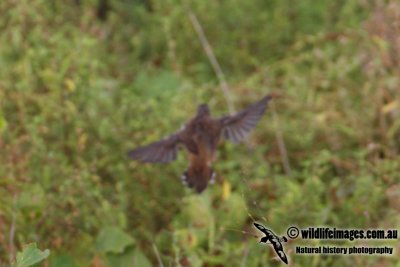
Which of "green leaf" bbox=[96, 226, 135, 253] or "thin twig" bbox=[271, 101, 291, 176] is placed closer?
"green leaf" bbox=[96, 226, 135, 253]

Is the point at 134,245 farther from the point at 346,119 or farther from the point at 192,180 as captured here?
the point at 346,119

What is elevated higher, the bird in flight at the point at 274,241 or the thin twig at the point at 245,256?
the bird in flight at the point at 274,241

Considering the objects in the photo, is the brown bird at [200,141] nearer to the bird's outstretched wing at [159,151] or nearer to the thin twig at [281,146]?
the bird's outstretched wing at [159,151]

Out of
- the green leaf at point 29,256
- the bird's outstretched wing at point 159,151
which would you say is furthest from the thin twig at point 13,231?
the green leaf at point 29,256

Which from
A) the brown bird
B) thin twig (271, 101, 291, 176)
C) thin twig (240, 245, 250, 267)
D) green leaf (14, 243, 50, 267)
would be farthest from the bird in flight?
thin twig (271, 101, 291, 176)

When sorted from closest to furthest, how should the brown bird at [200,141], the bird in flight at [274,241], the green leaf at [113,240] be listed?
the bird in flight at [274,241] < the green leaf at [113,240] < the brown bird at [200,141]

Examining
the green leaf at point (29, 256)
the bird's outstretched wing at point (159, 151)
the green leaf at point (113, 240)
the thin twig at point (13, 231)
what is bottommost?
the green leaf at point (113, 240)

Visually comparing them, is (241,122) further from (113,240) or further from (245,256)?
(113,240)

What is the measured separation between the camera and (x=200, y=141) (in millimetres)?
2812

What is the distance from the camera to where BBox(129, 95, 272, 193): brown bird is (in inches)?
110

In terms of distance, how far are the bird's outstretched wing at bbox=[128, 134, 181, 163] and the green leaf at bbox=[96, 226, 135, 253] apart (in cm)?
26

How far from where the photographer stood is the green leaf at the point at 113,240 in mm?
2686

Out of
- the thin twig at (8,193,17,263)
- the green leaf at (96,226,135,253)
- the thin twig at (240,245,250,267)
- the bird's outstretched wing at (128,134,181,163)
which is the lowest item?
the thin twig at (240,245,250,267)

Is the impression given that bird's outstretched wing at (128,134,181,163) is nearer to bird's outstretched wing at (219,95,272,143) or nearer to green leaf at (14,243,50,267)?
bird's outstretched wing at (219,95,272,143)
